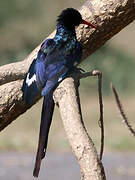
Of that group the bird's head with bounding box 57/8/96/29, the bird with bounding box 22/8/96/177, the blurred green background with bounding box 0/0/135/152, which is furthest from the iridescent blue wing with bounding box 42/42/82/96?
the blurred green background with bounding box 0/0/135/152

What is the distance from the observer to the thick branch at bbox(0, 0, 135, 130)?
451cm

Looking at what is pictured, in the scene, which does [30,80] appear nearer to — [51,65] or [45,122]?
[51,65]

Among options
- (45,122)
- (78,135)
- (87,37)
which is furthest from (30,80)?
(78,135)

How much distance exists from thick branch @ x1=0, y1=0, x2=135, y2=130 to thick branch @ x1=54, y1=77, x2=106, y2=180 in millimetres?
722

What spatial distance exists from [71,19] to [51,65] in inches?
18.7

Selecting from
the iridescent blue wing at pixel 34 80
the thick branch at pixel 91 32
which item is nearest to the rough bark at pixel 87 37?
the thick branch at pixel 91 32

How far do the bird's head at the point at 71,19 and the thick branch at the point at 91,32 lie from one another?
0.26ft

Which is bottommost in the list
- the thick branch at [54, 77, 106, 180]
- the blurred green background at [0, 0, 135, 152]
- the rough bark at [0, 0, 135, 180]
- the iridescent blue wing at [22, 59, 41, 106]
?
the thick branch at [54, 77, 106, 180]

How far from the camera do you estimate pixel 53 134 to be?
13.7m

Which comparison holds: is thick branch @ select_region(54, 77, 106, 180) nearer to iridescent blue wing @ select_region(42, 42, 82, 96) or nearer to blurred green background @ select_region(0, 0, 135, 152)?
iridescent blue wing @ select_region(42, 42, 82, 96)

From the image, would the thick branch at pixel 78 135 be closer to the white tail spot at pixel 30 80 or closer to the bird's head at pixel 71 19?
the white tail spot at pixel 30 80

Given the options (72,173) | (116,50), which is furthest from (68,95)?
(116,50)

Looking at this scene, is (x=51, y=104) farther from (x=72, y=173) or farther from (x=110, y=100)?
(x=110, y=100)

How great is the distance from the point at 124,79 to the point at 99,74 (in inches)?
604
